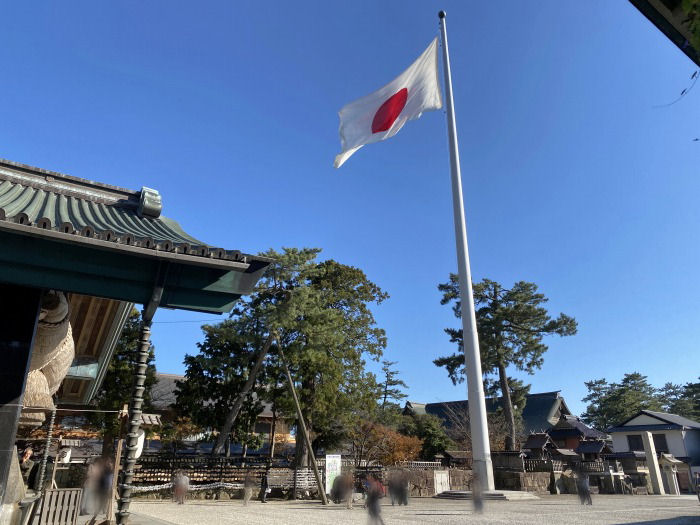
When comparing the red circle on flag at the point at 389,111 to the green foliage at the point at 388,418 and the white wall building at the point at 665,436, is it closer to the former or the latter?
the green foliage at the point at 388,418

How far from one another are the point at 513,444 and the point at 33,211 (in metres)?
35.2

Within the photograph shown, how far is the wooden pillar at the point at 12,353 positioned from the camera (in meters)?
4.46

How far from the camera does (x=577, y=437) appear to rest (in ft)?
148

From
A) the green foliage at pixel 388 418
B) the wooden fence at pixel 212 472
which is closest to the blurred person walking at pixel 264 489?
the wooden fence at pixel 212 472

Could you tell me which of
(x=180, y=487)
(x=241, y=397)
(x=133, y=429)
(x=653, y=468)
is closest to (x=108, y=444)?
(x=180, y=487)

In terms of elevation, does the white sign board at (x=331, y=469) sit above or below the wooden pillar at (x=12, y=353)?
below

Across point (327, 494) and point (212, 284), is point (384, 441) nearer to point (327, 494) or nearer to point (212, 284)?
point (327, 494)

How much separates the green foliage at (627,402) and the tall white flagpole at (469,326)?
57609mm

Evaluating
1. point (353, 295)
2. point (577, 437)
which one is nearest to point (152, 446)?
point (353, 295)

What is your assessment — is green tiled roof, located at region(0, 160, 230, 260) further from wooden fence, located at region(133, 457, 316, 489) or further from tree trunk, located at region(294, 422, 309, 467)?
tree trunk, located at region(294, 422, 309, 467)

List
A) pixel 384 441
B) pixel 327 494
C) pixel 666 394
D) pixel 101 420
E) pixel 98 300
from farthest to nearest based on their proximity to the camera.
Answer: pixel 666 394 → pixel 384 441 → pixel 101 420 → pixel 327 494 → pixel 98 300

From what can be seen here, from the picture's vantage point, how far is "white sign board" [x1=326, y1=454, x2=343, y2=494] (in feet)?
68.4

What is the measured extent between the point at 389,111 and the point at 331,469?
15.6 meters

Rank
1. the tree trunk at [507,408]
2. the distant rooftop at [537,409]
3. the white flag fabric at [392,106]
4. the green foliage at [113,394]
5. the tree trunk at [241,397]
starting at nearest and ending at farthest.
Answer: the white flag fabric at [392,106], the green foliage at [113,394], the tree trunk at [241,397], the tree trunk at [507,408], the distant rooftop at [537,409]
